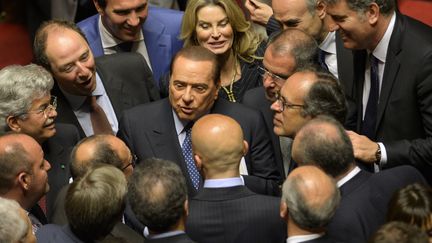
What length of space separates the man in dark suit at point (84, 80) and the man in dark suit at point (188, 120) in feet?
1.52

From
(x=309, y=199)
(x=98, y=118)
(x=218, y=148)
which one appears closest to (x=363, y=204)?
(x=309, y=199)

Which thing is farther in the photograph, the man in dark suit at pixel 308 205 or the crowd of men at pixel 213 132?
the crowd of men at pixel 213 132

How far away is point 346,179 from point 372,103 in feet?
3.57

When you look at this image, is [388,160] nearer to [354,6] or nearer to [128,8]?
[354,6]

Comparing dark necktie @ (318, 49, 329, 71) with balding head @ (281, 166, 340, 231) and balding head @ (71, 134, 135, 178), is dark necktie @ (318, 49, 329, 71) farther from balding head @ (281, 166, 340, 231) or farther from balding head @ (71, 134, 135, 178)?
balding head @ (281, 166, 340, 231)

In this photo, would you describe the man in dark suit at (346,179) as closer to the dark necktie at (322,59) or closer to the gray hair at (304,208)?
the gray hair at (304,208)

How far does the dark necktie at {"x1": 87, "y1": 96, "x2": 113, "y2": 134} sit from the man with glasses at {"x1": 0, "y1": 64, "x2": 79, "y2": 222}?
1.46ft

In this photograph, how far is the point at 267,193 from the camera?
16.8 feet

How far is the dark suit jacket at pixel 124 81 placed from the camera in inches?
231

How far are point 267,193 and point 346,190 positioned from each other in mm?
870

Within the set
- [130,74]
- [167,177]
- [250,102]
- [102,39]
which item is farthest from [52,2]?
[167,177]

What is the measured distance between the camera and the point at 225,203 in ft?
14.2

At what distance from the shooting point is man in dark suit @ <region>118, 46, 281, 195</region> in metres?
5.22

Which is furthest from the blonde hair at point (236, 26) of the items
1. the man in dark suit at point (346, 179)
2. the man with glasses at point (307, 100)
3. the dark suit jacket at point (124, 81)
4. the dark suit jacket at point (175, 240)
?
the dark suit jacket at point (175, 240)
